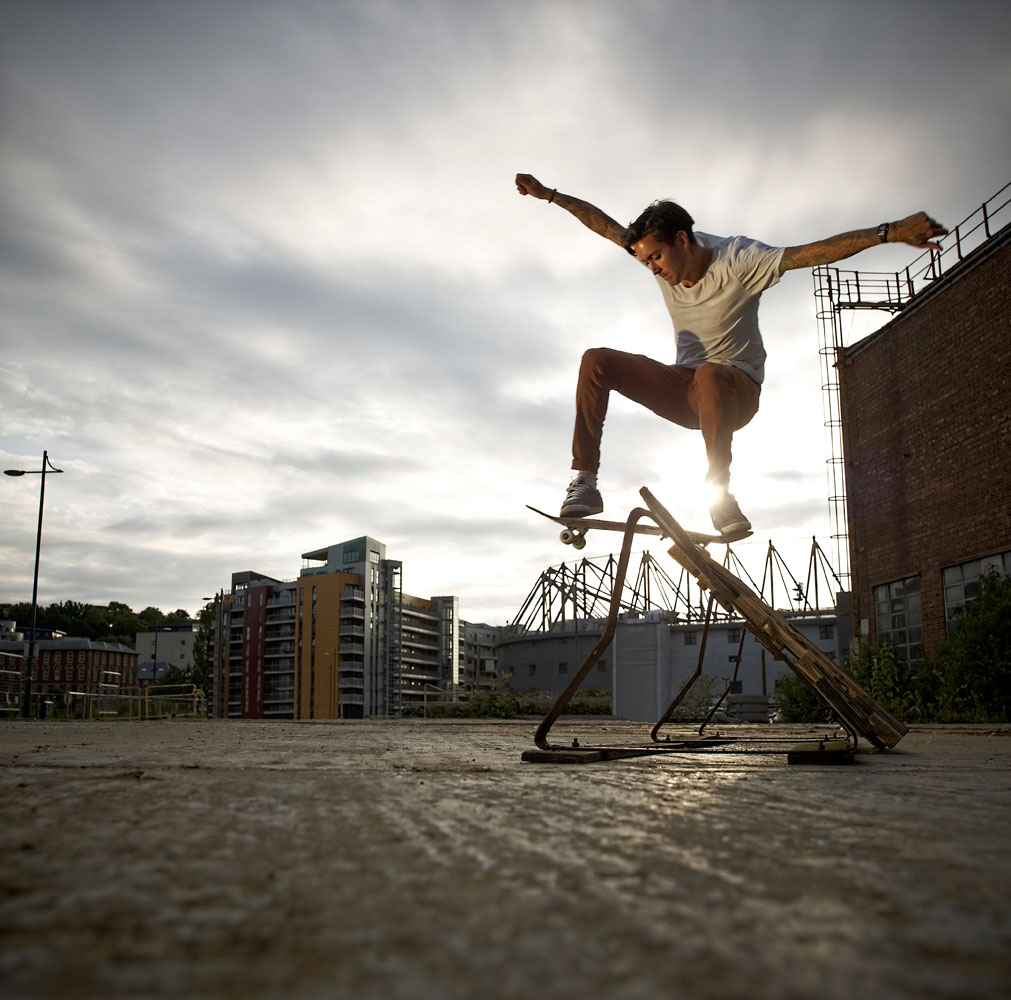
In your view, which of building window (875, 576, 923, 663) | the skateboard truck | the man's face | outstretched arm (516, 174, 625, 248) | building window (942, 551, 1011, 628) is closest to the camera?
the skateboard truck

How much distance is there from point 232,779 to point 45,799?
49cm

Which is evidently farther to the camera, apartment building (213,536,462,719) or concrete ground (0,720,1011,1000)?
apartment building (213,536,462,719)

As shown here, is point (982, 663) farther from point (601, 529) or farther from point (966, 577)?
point (601, 529)

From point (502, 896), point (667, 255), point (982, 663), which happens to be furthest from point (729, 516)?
point (982, 663)

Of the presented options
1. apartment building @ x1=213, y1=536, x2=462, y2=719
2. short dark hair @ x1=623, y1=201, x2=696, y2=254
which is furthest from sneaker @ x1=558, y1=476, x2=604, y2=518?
apartment building @ x1=213, y1=536, x2=462, y2=719

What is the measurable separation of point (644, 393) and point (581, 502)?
72 centimetres

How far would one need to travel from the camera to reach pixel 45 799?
64.2 inches

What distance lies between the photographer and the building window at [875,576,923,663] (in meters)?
19.2

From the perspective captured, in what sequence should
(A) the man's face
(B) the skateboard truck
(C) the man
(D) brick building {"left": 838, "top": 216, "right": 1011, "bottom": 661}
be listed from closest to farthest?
(B) the skateboard truck < (C) the man < (A) the man's face < (D) brick building {"left": 838, "top": 216, "right": 1011, "bottom": 661}

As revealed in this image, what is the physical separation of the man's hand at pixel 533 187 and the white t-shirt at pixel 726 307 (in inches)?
42.7

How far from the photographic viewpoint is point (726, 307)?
15.6 feet

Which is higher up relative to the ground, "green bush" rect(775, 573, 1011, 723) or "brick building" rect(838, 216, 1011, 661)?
"brick building" rect(838, 216, 1011, 661)

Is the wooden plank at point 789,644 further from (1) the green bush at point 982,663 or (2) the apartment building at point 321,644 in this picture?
(2) the apartment building at point 321,644

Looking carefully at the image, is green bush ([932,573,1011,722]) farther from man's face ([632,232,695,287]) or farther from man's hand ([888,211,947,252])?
man's hand ([888,211,947,252])
